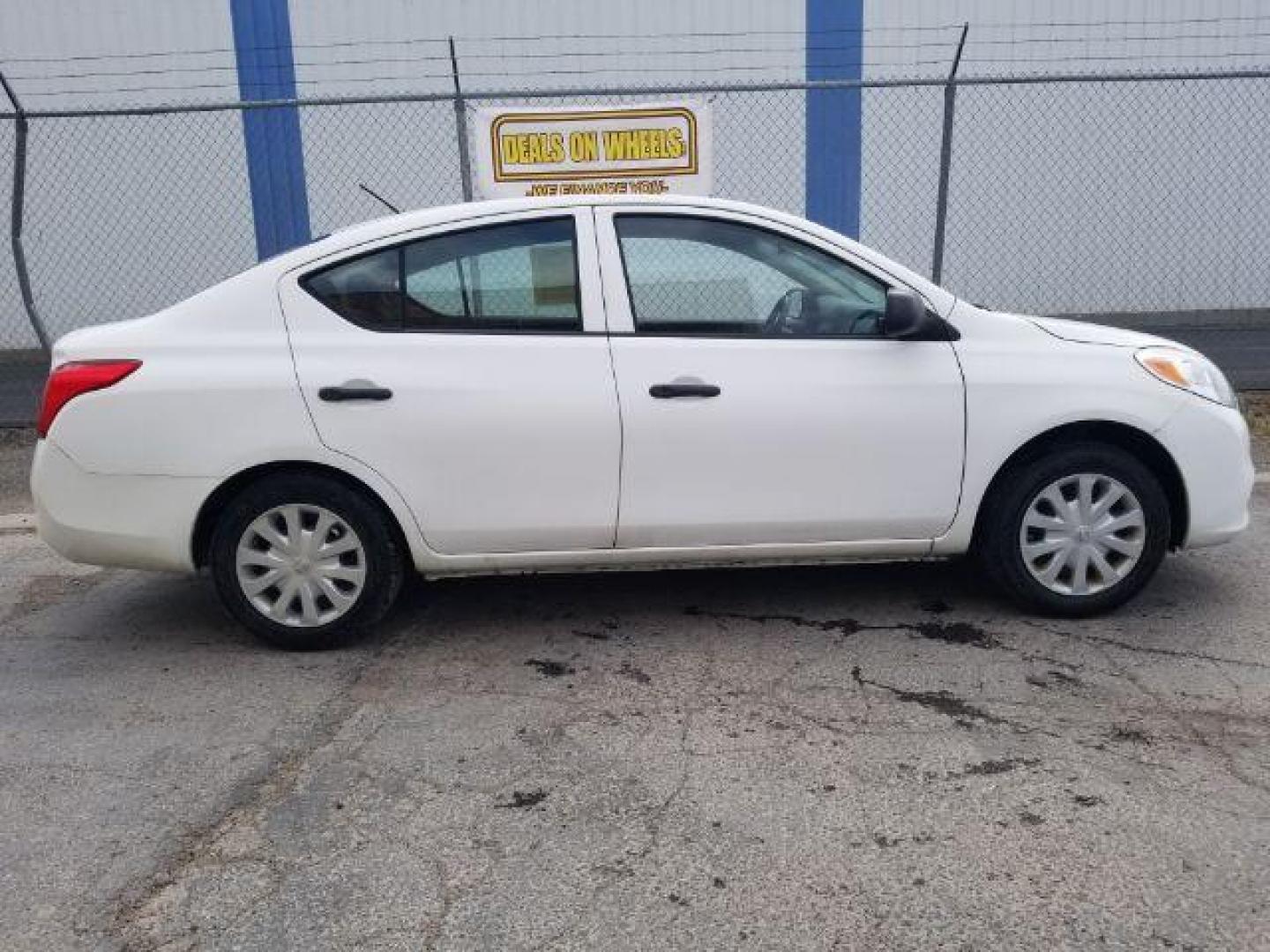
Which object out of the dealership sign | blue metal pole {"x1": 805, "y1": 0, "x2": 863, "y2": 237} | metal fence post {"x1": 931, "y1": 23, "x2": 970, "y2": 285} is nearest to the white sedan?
the dealership sign

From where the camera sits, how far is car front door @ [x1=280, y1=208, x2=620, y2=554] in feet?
13.4

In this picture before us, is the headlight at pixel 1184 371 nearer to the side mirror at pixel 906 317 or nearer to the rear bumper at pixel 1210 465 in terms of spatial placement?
the rear bumper at pixel 1210 465

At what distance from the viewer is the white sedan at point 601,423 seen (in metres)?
4.09

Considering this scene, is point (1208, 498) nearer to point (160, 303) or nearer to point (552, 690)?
point (552, 690)

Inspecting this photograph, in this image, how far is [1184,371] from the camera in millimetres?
4352

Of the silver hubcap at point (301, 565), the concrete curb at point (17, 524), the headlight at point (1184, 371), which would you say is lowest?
the concrete curb at point (17, 524)

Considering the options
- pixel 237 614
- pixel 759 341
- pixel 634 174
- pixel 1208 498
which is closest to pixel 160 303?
pixel 634 174

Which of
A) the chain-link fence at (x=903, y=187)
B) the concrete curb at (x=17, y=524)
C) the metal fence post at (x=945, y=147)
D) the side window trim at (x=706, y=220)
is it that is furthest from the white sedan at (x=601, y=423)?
the chain-link fence at (x=903, y=187)

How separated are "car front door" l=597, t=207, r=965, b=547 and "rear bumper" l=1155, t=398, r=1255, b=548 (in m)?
0.86

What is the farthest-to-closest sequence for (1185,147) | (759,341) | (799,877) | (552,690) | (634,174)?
(1185,147), (634,174), (759,341), (552,690), (799,877)

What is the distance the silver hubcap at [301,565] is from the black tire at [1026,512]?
7.85 feet

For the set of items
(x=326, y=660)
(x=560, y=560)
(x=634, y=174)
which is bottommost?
(x=326, y=660)

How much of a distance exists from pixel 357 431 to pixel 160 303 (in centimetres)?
840

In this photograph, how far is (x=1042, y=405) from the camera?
13.9 feet
